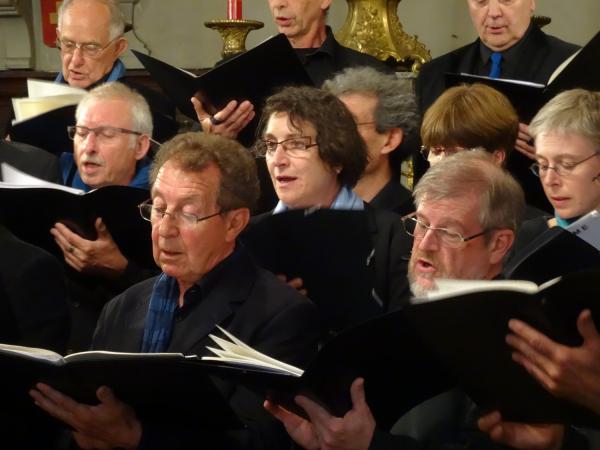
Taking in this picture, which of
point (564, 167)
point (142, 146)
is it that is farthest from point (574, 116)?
point (142, 146)

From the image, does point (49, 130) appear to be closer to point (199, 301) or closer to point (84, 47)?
point (84, 47)

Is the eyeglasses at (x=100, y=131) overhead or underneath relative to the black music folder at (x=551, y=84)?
underneath

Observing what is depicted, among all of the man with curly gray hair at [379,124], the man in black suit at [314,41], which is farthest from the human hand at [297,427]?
the man in black suit at [314,41]

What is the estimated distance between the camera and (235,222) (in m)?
3.38

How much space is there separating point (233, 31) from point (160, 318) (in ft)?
10.9

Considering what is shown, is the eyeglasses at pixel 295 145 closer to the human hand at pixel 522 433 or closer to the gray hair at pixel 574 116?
the gray hair at pixel 574 116

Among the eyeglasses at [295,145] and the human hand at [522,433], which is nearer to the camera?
the human hand at [522,433]

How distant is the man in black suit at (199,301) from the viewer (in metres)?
2.90

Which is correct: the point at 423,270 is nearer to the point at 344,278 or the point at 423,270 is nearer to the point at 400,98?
the point at 344,278

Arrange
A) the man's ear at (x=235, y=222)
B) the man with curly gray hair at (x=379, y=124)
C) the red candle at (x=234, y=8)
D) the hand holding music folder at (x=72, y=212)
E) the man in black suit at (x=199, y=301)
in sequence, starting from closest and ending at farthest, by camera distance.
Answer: the man in black suit at (x=199, y=301), the man's ear at (x=235, y=222), the hand holding music folder at (x=72, y=212), the man with curly gray hair at (x=379, y=124), the red candle at (x=234, y=8)

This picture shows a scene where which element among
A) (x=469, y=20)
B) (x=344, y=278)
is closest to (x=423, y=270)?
(x=344, y=278)

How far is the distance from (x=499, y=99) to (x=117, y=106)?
133cm

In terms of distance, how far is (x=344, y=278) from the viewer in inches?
130

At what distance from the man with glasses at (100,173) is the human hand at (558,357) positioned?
1.87 meters
